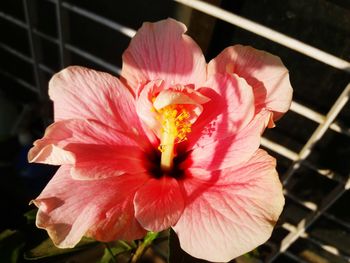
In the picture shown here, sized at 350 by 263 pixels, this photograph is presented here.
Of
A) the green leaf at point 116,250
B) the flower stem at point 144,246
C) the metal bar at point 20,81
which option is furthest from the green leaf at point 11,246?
the metal bar at point 20,81

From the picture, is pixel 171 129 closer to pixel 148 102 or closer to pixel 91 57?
pixel 148 102

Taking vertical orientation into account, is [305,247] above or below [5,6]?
below

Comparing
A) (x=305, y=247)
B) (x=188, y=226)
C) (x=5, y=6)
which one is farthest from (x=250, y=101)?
(x=5, y=6)

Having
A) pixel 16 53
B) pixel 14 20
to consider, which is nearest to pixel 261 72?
pixel 14 20

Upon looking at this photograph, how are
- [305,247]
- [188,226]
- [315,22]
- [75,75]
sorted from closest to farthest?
[188,226], [75,75], [315,22], [305,247]

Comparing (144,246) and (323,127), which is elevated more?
(323,127)

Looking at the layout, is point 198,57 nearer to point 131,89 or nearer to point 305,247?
point 131,89

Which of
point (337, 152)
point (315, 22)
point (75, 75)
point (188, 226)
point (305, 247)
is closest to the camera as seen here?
point (188, 226)
